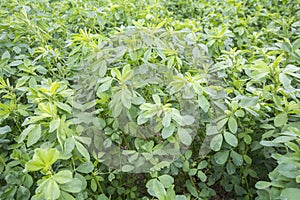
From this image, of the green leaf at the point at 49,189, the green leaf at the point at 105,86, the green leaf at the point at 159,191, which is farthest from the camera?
the green leaf at the point at 105,86

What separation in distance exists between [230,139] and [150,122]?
31 centimetres

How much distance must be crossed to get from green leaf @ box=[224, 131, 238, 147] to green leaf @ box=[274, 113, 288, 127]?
16 cm

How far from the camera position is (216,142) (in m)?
1.22

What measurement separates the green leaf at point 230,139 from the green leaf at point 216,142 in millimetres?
20

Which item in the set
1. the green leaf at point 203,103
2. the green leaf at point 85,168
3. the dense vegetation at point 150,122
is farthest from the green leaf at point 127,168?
the green leaf at point 203,103


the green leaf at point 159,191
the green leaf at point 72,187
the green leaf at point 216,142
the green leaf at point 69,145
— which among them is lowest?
the green leaf at point 216,142

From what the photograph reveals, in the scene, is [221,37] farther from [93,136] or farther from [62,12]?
[62,12]

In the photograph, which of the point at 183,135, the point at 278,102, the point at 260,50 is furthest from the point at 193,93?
the point at 260,50

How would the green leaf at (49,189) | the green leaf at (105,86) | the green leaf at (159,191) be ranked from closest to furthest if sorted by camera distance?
the green leaf at (49,189) < the green leaf at (159,191) < the green leaf at (105,86)

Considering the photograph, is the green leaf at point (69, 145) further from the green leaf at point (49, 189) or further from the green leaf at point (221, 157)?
the green leaf at point (221, 157)

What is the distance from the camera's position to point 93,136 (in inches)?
49.0

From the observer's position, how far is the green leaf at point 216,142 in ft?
3.96

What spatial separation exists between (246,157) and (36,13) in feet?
5.41

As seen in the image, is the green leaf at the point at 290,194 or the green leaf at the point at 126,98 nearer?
the green leaf at the point at 290,194
